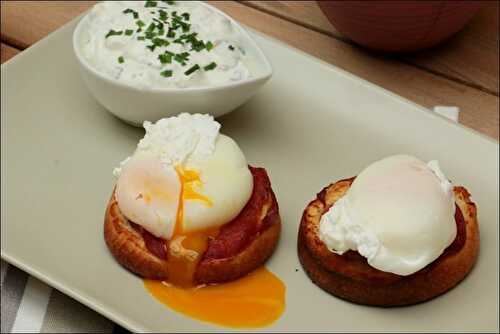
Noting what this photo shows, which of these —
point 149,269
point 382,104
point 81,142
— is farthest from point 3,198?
point 382,104

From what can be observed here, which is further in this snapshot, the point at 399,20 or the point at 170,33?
the point at 399,20

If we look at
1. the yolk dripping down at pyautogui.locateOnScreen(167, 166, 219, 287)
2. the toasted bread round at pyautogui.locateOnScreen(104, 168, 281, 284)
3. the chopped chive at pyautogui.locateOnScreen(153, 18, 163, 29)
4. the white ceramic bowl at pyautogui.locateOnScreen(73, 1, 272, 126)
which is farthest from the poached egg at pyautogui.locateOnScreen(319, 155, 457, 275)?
the chopped chive at pyautogui.locateOnScreen(153, 18, 163, 29)

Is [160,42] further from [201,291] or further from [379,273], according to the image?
[379,273]

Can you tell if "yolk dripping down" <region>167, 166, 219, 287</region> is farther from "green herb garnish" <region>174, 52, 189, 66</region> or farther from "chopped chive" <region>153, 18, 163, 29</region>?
"chopped chive" <region>153, 18, 163, 29</region>

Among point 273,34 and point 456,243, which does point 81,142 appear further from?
point 456,243

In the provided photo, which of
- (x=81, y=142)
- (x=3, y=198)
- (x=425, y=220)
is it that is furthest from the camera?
(x=81, y=142)

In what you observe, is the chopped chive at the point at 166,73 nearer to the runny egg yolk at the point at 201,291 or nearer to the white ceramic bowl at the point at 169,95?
the white ceramic bowl at the point at 169,95

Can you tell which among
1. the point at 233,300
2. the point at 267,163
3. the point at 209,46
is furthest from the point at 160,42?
the point at 233,300
